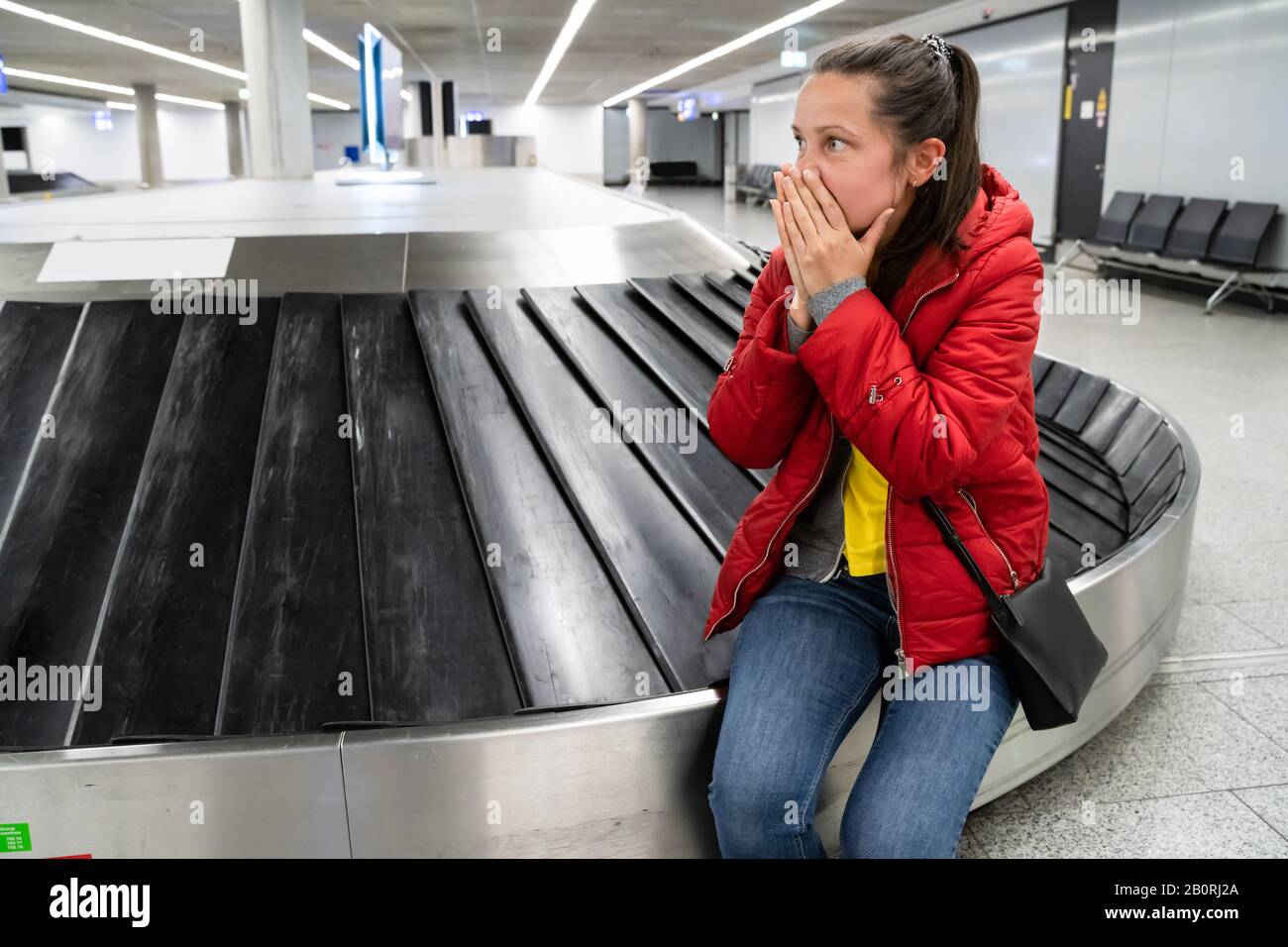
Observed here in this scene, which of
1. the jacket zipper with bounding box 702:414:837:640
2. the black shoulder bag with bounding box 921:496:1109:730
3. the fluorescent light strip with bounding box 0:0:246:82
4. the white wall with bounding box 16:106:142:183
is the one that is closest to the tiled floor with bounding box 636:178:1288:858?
the black shoulder bag with bounding box 921:496:1109:730

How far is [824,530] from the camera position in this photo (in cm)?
200

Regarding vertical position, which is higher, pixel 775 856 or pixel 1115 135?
pixel 1115 135

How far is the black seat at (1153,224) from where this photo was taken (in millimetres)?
12266

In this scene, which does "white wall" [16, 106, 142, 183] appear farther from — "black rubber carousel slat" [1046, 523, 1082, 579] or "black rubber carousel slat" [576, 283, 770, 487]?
"black rubber carousel slat" [1046, 523, 1082, 579]

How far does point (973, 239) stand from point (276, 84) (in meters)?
11.1

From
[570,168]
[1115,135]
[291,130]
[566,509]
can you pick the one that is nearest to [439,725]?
[566,509]

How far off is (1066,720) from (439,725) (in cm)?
121

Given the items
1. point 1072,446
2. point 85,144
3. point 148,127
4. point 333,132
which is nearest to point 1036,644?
point 1072,446

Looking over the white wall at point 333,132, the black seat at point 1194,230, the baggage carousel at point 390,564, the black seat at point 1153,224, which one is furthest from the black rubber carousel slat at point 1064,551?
the white wall at point 333,132

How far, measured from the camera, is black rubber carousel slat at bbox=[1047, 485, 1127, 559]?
3635mm

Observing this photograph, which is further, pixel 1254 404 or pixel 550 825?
pixel 1254 404

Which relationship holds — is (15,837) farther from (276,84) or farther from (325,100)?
(325,100)

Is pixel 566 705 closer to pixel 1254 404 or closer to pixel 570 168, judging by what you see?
pixel 1254 404
